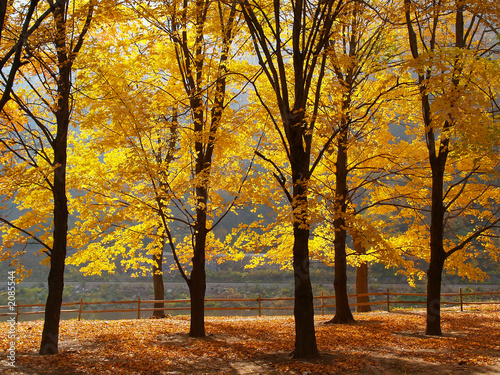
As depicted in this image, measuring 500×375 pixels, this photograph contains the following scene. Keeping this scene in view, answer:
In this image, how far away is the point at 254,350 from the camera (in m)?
7.11

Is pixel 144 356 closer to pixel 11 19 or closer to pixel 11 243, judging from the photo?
pixel 11 243

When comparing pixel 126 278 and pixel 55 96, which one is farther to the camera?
pixel 126 278

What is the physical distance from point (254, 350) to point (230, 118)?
14.9 ft

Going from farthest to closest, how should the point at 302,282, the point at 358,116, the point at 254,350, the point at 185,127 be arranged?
the point at 358,116, the point at 185,127, the point at 254,350, the point at 302,282

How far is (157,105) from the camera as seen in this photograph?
8.91 m

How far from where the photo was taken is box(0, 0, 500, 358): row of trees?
6152 mm

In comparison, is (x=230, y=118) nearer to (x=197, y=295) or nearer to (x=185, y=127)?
(x=185, y=127)

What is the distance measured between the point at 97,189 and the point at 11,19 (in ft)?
12.1

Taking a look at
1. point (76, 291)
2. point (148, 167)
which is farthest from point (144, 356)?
point (76, 291)

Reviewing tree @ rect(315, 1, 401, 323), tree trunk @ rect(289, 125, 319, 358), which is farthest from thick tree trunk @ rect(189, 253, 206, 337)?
tree @ rect(315, 1, 401, 323)

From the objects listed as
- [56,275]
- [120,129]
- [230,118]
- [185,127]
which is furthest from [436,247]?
[56,275]

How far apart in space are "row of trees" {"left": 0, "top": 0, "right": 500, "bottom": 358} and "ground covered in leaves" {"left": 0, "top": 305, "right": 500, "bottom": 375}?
0.60 meters

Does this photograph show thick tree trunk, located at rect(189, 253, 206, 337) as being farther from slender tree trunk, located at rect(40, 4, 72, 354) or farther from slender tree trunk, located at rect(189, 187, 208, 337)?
slender tree trunk, located at rect(40, 4, 72, 354)

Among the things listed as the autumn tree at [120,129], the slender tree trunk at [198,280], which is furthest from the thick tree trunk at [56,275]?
the slender tree trunk at [198,280]
